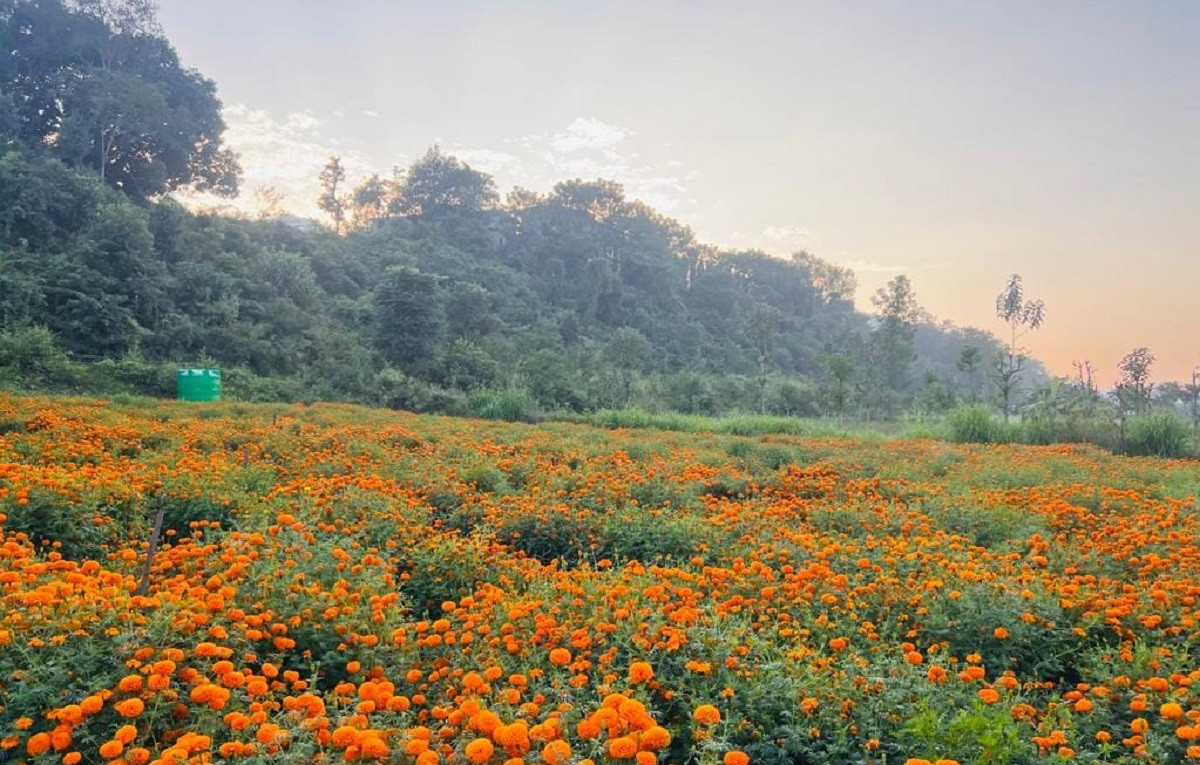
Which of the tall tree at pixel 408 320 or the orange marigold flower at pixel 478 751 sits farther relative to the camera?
the tall tree at pixel 408 320

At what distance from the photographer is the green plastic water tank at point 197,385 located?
1772cm

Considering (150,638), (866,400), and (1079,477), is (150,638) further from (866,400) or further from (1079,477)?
(866,400)

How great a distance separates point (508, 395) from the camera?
21.3 meters

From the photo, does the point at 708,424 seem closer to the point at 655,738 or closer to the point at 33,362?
the point at 33,362

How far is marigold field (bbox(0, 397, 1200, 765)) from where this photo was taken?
2299mm

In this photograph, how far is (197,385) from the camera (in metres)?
17.9

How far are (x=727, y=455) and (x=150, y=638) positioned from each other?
29.1 feet

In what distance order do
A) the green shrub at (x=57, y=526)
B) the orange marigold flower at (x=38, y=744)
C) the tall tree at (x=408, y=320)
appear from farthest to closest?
the tall tree at (x=408, y=320)
the green shrub at (x=57, y=526)
the orange marigold flower at (x=38, y=744)

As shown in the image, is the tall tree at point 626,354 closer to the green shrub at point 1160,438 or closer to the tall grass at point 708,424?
the tall grass at point 708,424

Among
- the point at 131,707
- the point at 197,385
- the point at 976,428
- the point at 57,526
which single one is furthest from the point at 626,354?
the point at 131,707

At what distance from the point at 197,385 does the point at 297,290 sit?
1389cm

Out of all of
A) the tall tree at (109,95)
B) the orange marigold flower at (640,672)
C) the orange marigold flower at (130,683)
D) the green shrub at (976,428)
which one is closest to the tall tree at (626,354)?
the green shrub at (976,428)

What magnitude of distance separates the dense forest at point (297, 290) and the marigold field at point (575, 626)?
46.5 ft

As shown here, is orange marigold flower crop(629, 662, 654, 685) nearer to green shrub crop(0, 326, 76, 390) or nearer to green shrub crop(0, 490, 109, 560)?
green shrub crop(0, 490, 109, 560)
